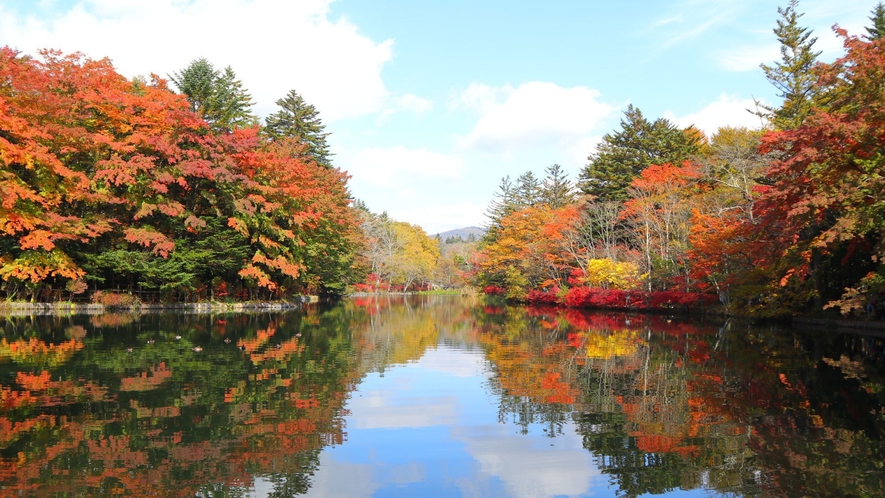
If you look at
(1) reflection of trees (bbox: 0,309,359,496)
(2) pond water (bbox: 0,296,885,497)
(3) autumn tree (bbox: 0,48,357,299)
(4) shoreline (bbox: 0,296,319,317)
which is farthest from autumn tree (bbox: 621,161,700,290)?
(1) reflection of trees (bbox: 0,309,359,496)

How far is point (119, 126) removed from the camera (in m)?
25.2

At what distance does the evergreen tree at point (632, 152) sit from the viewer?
4256 centimetres

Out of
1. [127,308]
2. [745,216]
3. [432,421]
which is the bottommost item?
[432,421]

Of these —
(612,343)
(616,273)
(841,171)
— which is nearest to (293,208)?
(616,273)

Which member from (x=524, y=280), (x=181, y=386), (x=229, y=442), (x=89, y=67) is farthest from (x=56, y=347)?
(x=524, y=280)

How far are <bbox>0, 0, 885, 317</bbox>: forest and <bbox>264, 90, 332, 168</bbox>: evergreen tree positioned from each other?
464 inches

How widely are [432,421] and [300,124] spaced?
44.9m

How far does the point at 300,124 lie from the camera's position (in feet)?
163

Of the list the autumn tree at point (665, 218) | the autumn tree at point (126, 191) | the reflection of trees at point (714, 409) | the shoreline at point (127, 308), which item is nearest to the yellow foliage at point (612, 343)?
the reflection of trees at point (714, 409)

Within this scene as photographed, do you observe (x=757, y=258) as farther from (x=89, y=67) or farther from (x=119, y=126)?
(x=89, y=67)

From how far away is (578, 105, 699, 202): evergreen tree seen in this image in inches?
1676

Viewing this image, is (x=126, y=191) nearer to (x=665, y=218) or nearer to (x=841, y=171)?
(x=665, y=218)

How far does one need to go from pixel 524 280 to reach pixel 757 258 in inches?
888

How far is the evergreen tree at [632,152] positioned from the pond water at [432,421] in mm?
28987
